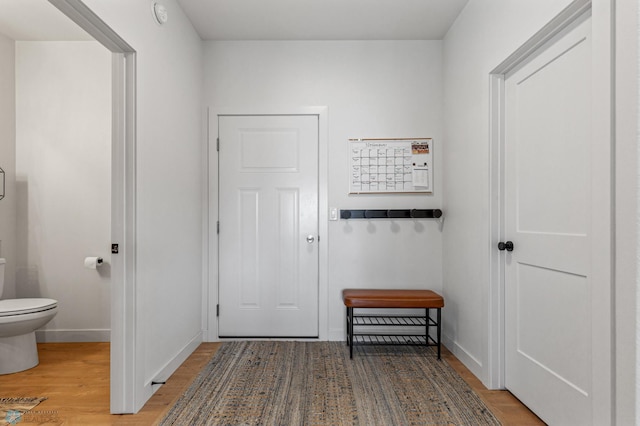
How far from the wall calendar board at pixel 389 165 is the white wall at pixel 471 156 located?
19 cm

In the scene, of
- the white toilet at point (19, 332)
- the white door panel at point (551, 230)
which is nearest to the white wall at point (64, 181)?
the white toilet at point (19, 332)

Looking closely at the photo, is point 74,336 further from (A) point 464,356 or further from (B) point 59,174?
(A) point 464,356

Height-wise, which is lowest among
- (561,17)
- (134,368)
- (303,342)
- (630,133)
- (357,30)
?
(303,342)

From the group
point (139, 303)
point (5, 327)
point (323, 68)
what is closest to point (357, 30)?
point (323, 68)

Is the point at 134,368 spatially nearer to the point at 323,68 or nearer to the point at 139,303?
the point at 139,303

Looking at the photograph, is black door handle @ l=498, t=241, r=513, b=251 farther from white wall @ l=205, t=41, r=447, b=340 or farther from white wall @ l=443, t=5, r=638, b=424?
white wall @ l=205, t=41, r=447, b=340

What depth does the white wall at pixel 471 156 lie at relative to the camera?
208cm

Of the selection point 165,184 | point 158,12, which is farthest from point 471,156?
point 158,12

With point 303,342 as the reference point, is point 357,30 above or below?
above

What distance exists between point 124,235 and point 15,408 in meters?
1.11

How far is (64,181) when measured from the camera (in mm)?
3072

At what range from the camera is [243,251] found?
312 centimetres

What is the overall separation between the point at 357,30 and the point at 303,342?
8.32 feet

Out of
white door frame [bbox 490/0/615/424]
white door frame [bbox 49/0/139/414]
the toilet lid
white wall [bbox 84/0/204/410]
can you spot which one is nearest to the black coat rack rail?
white door frame [bbox 490/0/615/424]
